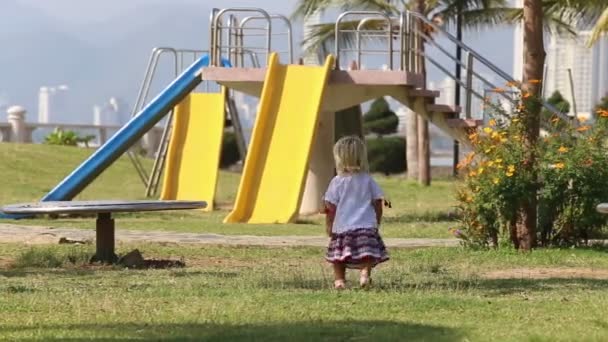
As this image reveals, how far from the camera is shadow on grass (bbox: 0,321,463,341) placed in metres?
7.81

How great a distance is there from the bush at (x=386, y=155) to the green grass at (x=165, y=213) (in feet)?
14.8

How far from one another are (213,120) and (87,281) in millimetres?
15568

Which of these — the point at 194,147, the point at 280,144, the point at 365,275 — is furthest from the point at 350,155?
the point at 194,147

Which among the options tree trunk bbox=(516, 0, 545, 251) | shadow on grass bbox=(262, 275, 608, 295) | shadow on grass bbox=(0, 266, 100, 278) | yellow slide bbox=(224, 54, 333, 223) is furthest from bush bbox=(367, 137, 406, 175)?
shadow on grass bbox=(262, 275, 608, 295)

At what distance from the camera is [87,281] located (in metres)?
11.7

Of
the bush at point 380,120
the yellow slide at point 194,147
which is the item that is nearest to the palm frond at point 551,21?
the yellow slide at point 194,147

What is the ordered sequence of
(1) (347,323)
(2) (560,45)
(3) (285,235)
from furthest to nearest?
(2) (560,45) < (3) (285,235) < (1) (347,323)

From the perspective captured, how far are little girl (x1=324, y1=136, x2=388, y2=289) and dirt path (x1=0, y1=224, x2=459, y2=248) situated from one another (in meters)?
5.97

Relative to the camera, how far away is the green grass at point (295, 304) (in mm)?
8039

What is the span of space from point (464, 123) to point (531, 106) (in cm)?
709

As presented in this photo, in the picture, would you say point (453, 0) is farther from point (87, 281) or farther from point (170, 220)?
point (87, 281)

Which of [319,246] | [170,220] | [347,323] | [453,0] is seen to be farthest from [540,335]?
[453,0]

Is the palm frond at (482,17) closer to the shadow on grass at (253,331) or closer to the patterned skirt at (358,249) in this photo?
the patterned skirt at (358,249)

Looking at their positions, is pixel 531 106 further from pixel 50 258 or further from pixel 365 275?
pixel 50 258
